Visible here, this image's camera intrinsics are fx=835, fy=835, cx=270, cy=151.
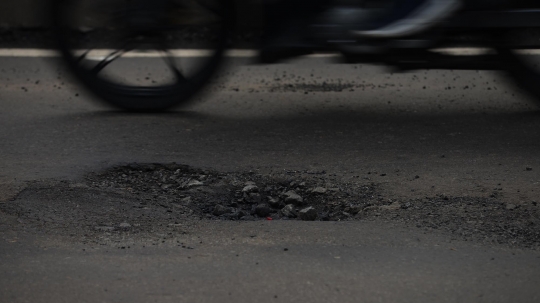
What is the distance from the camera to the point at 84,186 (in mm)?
3748

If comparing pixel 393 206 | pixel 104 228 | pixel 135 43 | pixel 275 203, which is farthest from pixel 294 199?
pixel 135 43

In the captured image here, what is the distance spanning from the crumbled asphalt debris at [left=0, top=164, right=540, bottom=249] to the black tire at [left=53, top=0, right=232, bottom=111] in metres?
1.17

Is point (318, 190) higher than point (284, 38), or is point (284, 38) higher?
point (284, 38)

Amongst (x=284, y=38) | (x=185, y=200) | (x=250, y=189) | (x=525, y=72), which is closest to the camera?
(x=185, y=200)

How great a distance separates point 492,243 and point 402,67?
6.33 feet

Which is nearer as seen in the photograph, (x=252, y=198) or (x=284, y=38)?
(x=252, y=198)

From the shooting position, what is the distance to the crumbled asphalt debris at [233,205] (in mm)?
3240

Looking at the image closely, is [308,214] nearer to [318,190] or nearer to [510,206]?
[318,190]

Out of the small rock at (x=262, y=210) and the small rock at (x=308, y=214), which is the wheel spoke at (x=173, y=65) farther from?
the small rock at (x=308, y=214)

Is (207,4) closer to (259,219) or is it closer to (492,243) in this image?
(259,219)

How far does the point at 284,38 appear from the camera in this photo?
480 centimetres

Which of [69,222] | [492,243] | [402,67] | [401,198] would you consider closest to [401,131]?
[402,67]

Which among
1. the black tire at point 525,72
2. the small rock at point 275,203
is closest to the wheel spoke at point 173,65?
the small rock at point 275,203

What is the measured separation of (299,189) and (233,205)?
33cm
